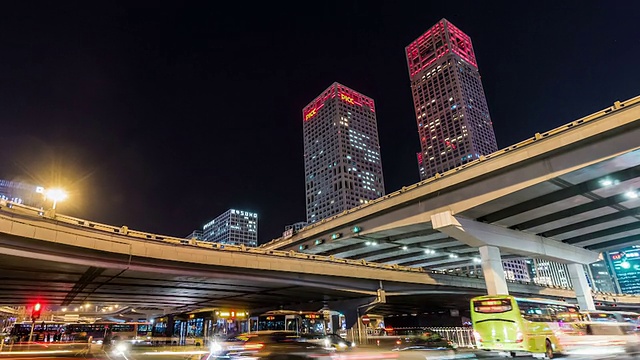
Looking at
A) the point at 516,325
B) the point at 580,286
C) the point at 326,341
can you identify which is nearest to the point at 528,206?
the point at 516,325

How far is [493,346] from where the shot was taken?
20047mm

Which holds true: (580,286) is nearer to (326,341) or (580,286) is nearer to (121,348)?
(326,341)

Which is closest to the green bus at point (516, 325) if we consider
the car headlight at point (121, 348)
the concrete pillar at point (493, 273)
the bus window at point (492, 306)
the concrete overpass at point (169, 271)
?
the bus window at point (492, 306)

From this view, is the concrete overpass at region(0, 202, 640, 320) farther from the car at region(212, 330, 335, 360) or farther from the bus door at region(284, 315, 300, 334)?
the car at region(212, 330, 335, 360)

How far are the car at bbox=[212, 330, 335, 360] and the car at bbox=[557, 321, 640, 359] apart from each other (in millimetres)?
15514

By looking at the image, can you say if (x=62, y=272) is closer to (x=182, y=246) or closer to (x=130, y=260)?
(x=130, y=260)

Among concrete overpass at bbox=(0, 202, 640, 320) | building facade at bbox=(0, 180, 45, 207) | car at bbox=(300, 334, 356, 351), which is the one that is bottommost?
car at bbox=(300, 334, 356, 351)

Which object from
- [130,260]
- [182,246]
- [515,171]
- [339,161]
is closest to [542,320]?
[515,171]

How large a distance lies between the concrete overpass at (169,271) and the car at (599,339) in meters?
20.0

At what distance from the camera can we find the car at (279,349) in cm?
1120

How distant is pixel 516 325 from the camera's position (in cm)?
1920

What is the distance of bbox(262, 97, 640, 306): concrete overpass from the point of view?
26812 mm

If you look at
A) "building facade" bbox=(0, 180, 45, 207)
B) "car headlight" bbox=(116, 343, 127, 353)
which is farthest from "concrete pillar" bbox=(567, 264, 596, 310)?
"building facade" bbox=(0, 180, 45, 207)

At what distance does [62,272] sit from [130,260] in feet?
18.2
